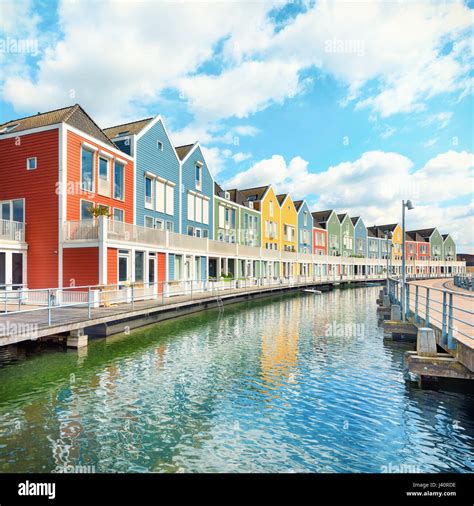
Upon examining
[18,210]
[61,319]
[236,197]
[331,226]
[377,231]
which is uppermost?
[236,197]

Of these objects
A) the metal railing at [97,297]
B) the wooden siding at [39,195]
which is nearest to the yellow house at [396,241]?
the metal railing at [97,297]

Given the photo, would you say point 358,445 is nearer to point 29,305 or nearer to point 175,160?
point 29,305

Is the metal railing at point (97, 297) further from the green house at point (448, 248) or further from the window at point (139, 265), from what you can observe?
the green house at point (448, 248)

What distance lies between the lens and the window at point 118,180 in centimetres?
2330

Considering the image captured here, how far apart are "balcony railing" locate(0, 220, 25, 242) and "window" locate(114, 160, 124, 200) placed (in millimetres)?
5733

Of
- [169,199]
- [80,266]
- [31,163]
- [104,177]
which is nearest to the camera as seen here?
[80,266]

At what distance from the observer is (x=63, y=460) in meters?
5.77

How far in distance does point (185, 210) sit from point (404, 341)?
69.4ft

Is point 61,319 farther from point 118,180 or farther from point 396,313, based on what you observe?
point 396,313

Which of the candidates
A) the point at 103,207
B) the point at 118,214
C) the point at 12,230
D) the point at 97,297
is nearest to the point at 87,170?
the point at 103,207

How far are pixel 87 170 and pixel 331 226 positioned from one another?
179 feet

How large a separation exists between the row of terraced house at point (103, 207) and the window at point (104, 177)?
0.06 meters

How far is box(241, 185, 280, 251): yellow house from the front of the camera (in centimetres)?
4759

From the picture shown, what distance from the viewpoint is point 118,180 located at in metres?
23.5
